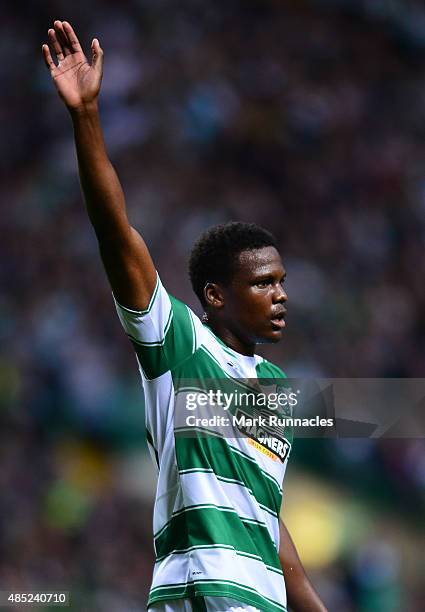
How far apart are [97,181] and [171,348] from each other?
0.60 metres

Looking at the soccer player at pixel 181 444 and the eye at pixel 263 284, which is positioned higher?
the eye at pixel 263 284

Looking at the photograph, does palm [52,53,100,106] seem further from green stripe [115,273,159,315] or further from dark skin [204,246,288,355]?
dark skin [204,246,288,355]

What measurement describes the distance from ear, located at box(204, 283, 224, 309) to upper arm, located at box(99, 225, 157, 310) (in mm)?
522

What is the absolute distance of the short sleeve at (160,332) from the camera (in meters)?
3.28

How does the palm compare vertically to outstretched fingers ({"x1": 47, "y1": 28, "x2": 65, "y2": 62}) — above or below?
below

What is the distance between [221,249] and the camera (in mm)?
3811

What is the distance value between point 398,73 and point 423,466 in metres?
4.20

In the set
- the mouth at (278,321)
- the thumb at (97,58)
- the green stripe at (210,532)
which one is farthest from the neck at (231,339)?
the thumb at (97,58)

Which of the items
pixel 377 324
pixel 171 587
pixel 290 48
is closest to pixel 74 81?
pixel 171 587

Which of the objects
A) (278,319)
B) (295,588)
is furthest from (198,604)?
(278,319)

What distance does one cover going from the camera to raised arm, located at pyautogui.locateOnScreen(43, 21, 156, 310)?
10.3 feet

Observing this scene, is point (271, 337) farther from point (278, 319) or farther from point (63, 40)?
point (63, 40)

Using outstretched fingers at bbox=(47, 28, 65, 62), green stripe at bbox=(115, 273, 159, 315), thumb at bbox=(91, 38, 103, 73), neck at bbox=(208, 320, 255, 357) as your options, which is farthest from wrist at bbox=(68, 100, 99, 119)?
neck at bbox=(208, 320, 255, 357)

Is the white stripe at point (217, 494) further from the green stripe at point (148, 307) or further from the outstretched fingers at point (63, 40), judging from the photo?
the outstretched fingers at point (63, 40)
